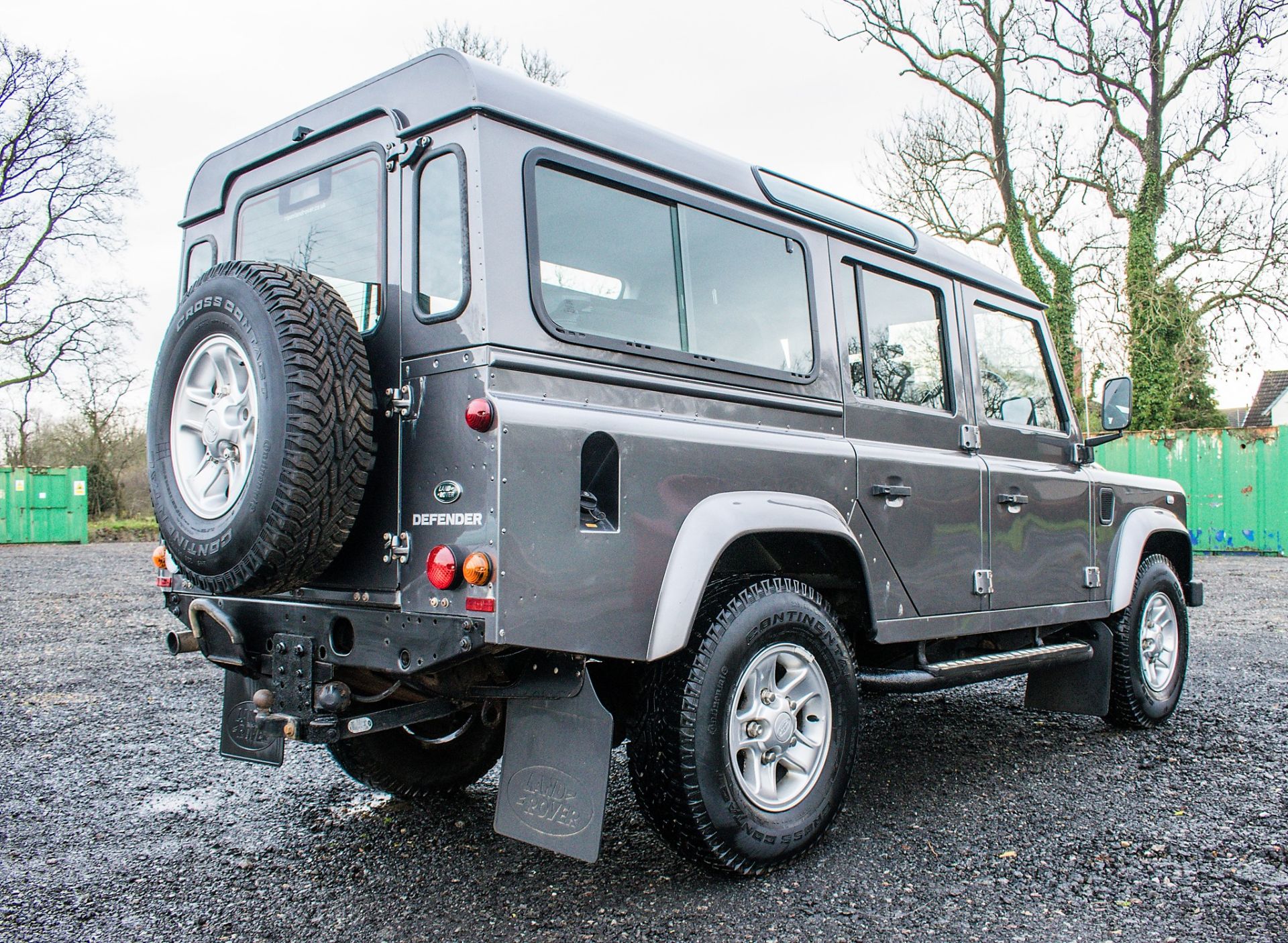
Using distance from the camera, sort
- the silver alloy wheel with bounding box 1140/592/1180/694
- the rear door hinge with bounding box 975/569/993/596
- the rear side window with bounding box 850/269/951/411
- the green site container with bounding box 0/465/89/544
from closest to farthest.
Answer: the rear side window with bounding box 850/269/951/411
the rear door hinge with bounding box 975/569/993/596
the silver alloy wheel with bounding box 1140/592/1180/694
the green site container with bounding box 0/465/89/544

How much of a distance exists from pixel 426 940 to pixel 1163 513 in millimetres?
4615

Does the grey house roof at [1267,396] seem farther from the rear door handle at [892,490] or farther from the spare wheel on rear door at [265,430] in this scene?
the spare wheel on rear door at [265,430]

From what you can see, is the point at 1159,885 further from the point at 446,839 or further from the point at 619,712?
the point at 446,839

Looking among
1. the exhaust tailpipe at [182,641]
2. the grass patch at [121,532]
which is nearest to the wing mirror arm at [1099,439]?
the exhaust tailpipe at [182,641]

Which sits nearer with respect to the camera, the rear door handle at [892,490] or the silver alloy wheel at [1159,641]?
the rear door handle at [892,490]

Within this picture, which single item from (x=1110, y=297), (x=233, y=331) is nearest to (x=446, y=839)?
(x=233, y=331)

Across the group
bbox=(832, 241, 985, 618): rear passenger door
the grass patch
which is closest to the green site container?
the grass patch

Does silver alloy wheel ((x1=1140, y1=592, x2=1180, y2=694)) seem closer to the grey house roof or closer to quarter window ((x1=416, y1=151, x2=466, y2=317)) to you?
quarter window ((x1=416, y1=151, x2=466, y2=317))

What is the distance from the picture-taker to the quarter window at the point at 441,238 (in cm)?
276

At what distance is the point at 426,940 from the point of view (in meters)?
2.66

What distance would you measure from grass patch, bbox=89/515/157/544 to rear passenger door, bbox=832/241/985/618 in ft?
84.3

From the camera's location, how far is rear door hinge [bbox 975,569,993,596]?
4133 millimetres

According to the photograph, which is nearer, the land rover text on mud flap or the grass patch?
the land rover text on mud flap

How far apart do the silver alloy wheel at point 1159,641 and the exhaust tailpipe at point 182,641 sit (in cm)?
450
